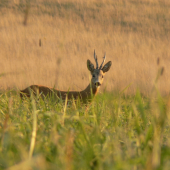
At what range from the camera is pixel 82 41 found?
12.6 m

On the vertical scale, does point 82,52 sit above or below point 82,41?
below

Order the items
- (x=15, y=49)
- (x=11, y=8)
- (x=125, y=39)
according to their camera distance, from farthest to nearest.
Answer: (x=11, y=8) < (x=125, y=39) < (x=15, y=49)

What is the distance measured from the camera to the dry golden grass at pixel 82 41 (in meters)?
8.65

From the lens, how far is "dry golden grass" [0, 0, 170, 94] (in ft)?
28.4

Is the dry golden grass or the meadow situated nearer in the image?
the meadow

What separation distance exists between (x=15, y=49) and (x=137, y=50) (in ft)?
14.8

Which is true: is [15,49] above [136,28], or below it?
below

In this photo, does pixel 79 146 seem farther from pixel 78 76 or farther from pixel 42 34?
pixel 42 34

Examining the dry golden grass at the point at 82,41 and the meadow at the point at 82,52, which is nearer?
the meadow at the point at 82,52

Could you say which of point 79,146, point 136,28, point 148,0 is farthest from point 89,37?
point 79,146

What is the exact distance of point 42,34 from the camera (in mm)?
13047

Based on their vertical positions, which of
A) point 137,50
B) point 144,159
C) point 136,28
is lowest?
point 144,159

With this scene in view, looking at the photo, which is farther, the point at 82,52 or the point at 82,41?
the point at 82,41

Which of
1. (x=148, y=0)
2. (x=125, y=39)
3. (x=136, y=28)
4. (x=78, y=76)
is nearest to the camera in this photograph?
(x=78, y=76)
